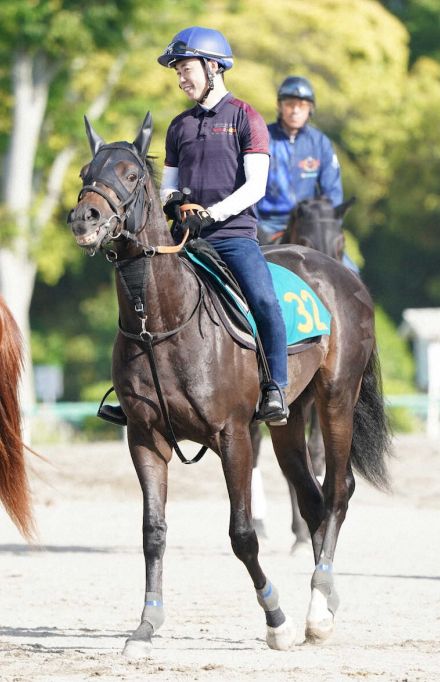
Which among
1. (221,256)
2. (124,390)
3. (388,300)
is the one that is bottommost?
(388,300)

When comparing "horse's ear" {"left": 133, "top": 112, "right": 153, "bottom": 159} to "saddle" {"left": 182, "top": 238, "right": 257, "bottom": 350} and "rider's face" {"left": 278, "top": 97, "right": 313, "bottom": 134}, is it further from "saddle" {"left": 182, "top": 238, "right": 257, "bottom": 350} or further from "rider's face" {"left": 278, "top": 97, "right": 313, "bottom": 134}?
"rider's face" {"left": 278, "top": 97, "right": 313, "bottom": 134}

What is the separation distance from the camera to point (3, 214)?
28266 millimetres

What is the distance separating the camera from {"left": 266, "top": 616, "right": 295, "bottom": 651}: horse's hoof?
6.92 metres

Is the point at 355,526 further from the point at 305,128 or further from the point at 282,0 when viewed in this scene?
the point at 282,0

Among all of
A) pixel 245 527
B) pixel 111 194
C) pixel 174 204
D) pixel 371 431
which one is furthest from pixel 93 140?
pixel 371 431

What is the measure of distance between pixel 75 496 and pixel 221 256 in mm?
8389

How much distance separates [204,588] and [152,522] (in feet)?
7.78

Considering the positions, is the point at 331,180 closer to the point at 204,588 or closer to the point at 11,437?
the point at 204,588

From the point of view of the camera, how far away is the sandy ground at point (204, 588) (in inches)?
254

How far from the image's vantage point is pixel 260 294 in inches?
284

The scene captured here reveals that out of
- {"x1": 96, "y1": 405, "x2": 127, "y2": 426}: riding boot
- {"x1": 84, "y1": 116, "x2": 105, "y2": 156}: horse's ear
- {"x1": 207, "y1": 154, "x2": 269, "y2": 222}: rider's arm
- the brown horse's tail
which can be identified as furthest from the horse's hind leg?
{"x1": 84, "y1": 116, "x2": 105, "y2": 156}: horse's ear

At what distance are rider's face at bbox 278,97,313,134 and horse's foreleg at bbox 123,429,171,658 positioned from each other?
15.0 ft

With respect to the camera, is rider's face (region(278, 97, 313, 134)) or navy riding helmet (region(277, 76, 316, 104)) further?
rider's face (region(278, 97, 313, 134))

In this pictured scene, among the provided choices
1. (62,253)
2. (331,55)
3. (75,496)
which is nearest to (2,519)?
(75,496)
